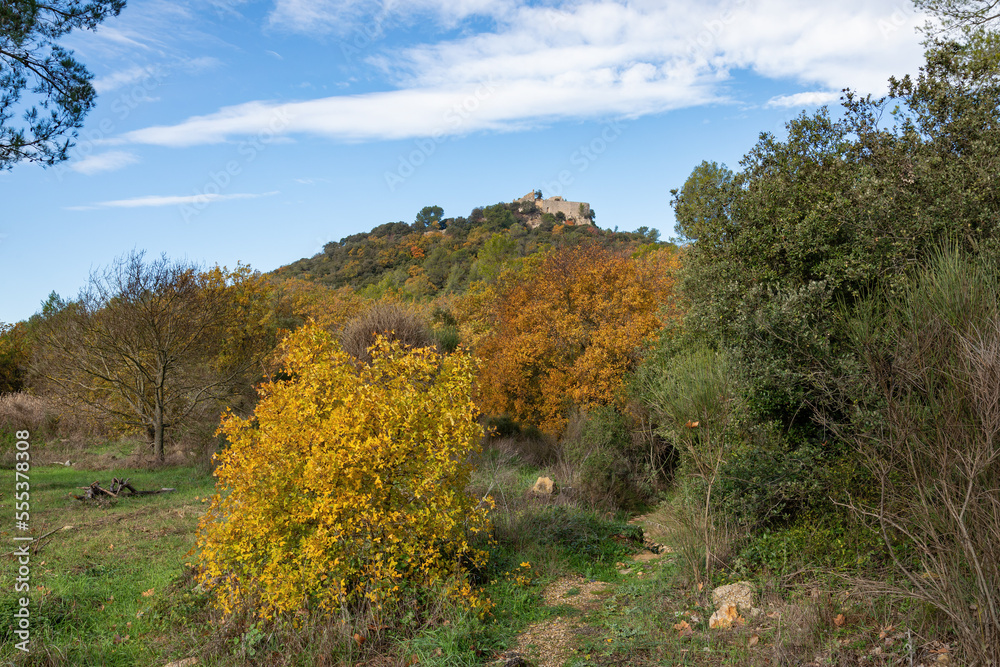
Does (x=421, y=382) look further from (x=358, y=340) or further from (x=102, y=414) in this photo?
(x=102, y=414)

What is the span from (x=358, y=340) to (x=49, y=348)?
30.2ft

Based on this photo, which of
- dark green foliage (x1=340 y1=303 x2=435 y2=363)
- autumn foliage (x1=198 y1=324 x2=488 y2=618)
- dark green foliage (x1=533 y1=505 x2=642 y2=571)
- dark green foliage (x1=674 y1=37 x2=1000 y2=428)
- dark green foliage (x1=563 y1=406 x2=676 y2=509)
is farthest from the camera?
dark green foliage (x1=340 y1=303 x2=435 y2=363)

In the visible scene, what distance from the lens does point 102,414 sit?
18250 mm

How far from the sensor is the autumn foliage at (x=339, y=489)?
17.7 feet

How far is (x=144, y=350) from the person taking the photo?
1827 cm

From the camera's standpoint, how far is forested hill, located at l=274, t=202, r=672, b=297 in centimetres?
4844

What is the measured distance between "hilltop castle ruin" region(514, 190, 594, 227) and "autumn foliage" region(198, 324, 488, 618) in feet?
242

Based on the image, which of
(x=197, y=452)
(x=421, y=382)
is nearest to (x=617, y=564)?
(x=421, y=382)

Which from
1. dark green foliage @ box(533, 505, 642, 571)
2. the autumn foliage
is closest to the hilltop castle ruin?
dark green foliage @ box(533, 505, 642, 571)

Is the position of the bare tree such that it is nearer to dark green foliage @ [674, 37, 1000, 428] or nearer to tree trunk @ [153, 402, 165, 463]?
tree trunk @ [153, 402, 165, 463]

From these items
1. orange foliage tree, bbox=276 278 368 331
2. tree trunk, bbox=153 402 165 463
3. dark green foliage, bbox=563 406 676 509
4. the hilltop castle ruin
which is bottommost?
dark green foliage, bbox=563 406 676 509

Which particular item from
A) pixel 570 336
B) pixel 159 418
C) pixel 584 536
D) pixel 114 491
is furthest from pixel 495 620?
pixel 159 418

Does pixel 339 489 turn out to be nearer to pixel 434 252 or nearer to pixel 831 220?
pixel 831 220

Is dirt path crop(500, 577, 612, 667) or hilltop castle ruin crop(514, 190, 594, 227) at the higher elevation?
hilltop castle ruin crop(514, 190, 594, 227)
